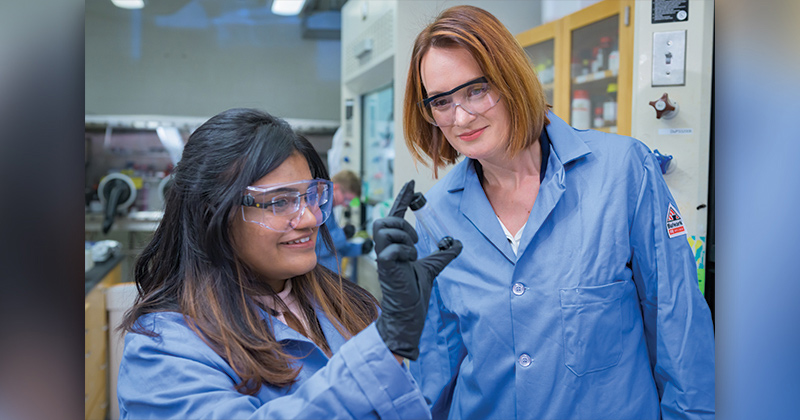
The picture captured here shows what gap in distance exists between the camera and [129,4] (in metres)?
6.04

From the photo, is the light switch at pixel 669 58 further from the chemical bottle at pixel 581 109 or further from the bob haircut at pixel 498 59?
the bob haircut at pixel 498 59

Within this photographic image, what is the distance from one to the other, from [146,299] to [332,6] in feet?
19.9

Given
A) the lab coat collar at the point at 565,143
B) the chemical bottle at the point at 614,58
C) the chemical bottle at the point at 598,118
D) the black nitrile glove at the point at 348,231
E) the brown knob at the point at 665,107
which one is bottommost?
the black nitrile glove at the point at 348,231

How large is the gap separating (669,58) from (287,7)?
202 inches

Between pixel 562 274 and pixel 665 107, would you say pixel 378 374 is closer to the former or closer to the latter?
pixel 562 274

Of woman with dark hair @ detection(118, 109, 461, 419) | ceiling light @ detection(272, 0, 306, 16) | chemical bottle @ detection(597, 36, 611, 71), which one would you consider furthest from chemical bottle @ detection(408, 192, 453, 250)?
ceiling light @ detection(272, 0, 306, 16)

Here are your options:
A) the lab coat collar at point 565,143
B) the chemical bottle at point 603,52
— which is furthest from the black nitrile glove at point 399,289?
the chemical bottle at point 603,52

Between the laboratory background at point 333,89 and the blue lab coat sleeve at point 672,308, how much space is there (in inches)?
38.8

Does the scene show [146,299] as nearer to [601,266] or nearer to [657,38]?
[601,266]

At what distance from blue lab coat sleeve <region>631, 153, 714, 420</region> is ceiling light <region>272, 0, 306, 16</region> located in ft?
18.4

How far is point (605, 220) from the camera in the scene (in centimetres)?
137

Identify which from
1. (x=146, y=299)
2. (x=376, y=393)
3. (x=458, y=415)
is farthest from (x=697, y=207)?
(x=146, y=299)

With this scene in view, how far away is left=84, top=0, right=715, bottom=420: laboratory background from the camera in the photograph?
227cm

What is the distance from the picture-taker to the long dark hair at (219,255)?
1109 millimetres
